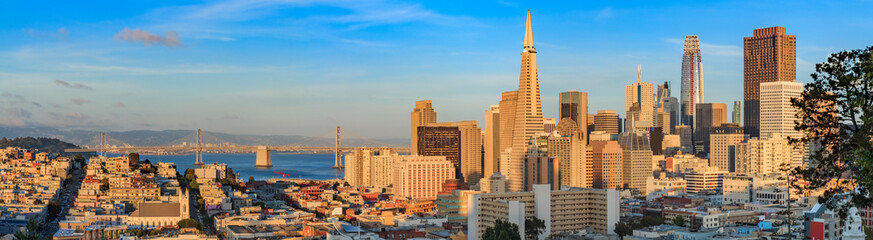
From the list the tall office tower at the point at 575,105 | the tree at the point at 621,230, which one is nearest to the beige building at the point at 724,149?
the tall office tower at the point at 575,105

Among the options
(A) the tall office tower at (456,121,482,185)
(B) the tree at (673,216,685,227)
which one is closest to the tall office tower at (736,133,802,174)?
(A) the tall office tower at (456,121,482,185)

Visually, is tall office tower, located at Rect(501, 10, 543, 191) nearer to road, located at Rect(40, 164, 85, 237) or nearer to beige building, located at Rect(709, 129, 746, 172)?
beige building, located at Rect(709, 129, 746, 172)

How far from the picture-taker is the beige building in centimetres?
8256

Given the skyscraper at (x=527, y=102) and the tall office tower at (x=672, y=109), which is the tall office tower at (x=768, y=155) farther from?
the tall office tower at (x=672, y=109)

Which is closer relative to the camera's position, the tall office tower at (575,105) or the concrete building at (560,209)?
the concrete building at (560,209)

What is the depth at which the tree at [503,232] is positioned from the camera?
1028 inches

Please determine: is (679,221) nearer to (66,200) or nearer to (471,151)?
(66,200)

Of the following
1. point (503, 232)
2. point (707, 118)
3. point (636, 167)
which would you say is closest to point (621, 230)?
point (503, 232)

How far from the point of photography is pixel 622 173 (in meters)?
68.4

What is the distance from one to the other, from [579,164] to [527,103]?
5575mm

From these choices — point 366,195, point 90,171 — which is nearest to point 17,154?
point 90,171

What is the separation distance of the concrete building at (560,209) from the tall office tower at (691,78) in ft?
310

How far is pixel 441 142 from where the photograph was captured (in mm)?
81688

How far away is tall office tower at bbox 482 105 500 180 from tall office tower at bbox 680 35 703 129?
141 ft
